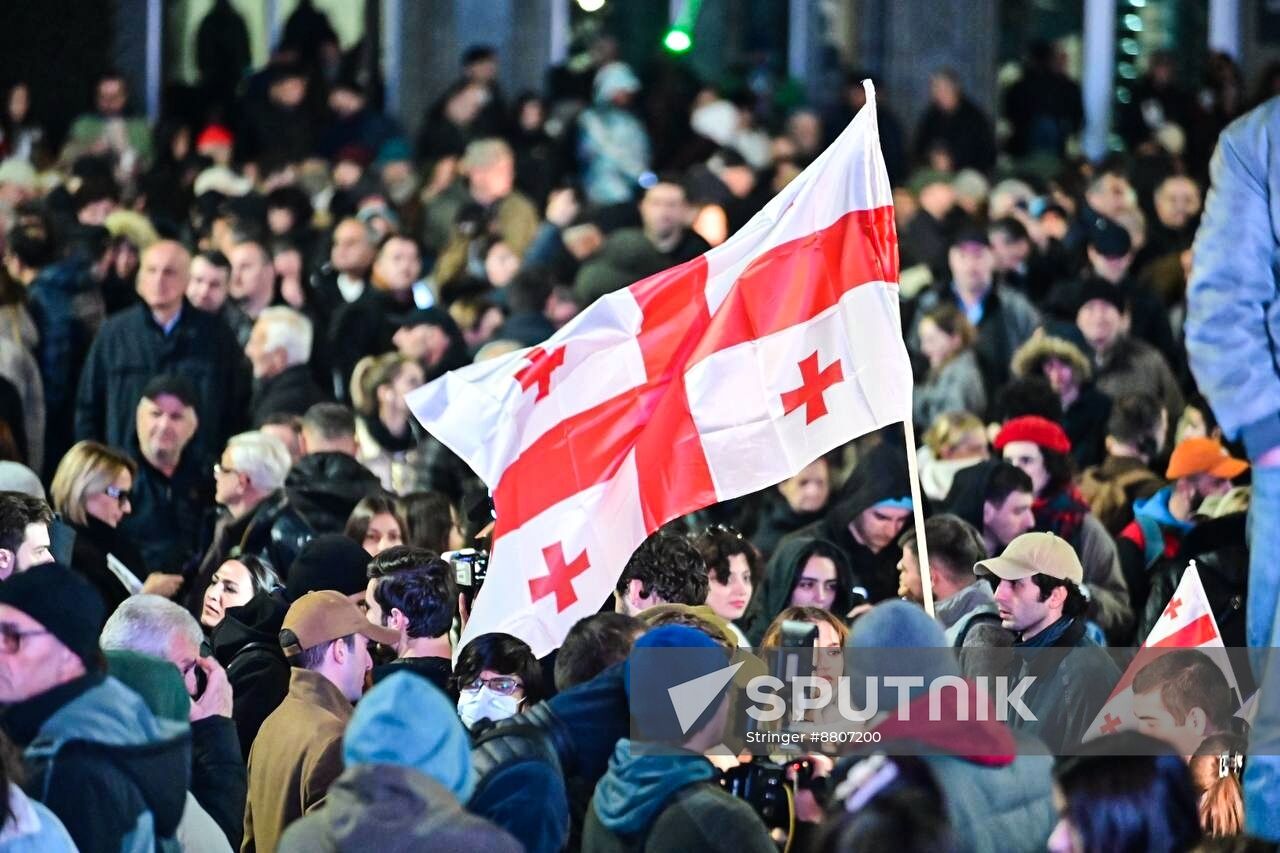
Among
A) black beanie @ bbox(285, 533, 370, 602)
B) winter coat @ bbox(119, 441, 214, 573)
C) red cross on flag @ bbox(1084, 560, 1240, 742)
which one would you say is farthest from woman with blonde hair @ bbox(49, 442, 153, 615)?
red cross on flag @ bbox(1084, 560, 1240, 742)

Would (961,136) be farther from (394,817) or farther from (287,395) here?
(394,817)

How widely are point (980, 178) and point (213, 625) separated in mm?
11044

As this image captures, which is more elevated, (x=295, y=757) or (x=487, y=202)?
(x=487, y=202)

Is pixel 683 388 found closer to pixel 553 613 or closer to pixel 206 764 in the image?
pixel 553 613

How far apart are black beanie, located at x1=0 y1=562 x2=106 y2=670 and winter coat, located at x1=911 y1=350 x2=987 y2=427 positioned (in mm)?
7675

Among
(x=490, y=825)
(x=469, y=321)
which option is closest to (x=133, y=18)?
(x=469, y=321)

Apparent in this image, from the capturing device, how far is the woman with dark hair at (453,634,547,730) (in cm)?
744

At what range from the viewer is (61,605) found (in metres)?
6.12

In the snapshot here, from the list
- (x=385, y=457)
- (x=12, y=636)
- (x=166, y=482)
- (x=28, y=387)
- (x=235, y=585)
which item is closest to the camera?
(x=12, y=636)

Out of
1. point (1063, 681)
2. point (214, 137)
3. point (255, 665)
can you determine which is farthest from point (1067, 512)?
point (214, 137)

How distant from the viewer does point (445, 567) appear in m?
8.26

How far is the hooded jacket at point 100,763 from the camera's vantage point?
6102mm

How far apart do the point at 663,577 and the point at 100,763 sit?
281 cm

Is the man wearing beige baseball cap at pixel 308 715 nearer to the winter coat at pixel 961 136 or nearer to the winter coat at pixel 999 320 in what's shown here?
the winter coat at pixel 999 320
